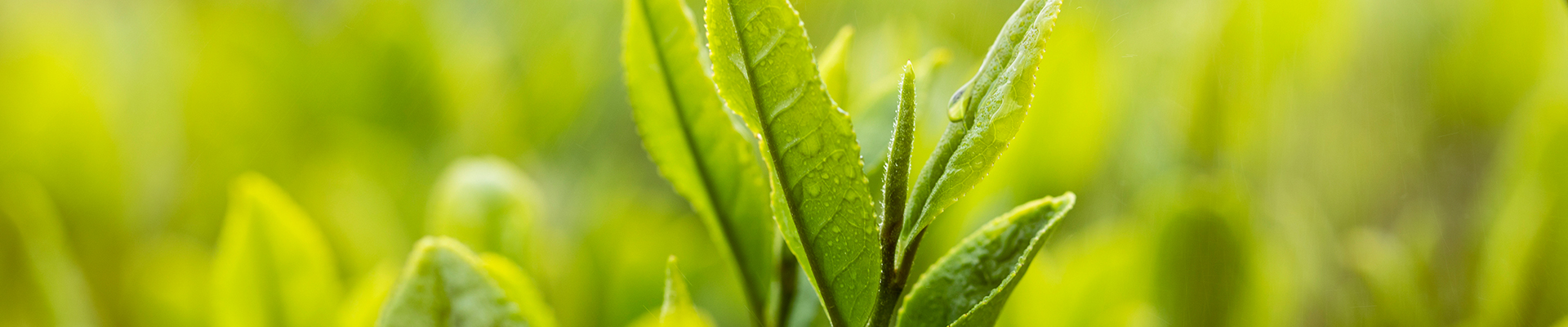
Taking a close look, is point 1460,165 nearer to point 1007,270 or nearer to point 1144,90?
point 1144,90

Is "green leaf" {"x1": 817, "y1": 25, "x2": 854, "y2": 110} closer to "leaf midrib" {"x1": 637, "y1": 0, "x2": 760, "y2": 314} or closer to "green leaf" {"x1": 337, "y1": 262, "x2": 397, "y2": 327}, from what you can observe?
"leaf midrib" {"x1": 637, "y1": 0, "x2": 760, "y2": 314}

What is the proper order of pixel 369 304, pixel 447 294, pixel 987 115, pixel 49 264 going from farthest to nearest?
pixel 49 264 < pixel 369 304 < pixel 447 294 < pixel 987 115

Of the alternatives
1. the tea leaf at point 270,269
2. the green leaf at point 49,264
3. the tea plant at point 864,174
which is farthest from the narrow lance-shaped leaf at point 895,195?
the green leaf at point 49,264

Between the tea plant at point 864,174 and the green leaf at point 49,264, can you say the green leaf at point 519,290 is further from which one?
the green leaf at point 49,264

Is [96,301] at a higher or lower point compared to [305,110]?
lower

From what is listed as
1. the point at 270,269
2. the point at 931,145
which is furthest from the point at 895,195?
the point at 270,269

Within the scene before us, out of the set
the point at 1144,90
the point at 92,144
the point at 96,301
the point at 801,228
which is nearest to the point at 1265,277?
the point at 1144,90

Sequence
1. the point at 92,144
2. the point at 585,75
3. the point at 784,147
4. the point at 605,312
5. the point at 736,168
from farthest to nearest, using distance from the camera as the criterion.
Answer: the point at 585,75
the point at 92,144
the point at 605,312
the point at 736,168
the point at 784,147

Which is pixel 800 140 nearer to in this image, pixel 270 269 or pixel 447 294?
pixel 447 294
